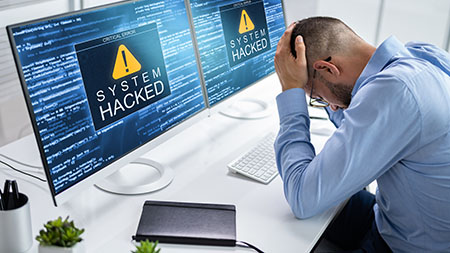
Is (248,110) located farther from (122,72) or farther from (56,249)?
(56,249)

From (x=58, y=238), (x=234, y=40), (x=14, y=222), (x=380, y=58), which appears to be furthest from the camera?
(x=234, y=40)

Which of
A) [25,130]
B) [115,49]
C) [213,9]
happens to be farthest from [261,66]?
[25,130]

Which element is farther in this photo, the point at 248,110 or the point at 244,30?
the point at 248,110

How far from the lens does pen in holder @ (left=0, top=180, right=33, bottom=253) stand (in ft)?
3.20

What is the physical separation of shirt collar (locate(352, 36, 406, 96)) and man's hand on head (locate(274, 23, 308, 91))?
0.55 ft

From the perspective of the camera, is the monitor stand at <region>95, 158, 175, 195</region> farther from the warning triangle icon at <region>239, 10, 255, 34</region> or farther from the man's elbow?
the warning triangle icon at <region>239, 10, 255, 34</region>

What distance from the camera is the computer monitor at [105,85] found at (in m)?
1.01

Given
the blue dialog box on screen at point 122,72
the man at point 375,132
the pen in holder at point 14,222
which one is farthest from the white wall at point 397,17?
the pen in holder at point 14,222

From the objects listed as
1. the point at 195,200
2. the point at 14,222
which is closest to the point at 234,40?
the point at 195,200

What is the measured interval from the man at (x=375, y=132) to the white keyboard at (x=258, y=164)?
116 mm

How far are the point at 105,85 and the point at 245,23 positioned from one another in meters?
0.77

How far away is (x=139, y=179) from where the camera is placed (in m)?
1.36

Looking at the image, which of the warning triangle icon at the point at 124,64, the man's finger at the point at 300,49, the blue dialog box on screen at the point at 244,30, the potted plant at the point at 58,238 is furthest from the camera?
the blue dialog box on screen at the point at 244,30

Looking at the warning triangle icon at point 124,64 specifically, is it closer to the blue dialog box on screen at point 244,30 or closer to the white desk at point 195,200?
the white desk at point 195,200
